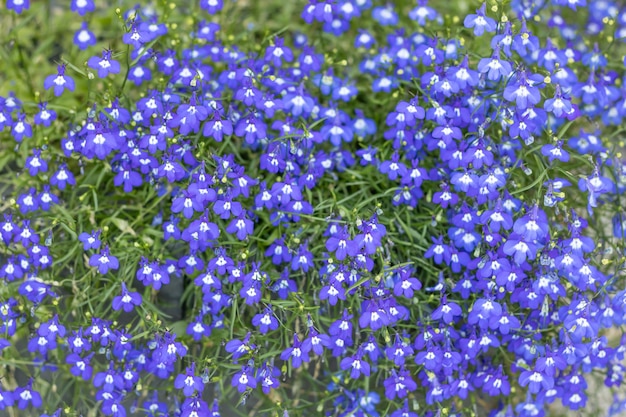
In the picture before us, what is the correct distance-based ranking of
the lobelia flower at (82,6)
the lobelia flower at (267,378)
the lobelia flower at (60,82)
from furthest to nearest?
1. the lobelia flower at (82,6)
2. the lobelia flower at (60,82)
3. the lobelia flower at (267,378)

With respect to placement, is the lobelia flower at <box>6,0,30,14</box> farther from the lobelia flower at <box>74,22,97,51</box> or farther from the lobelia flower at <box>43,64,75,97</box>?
the lobelia flower at <box>43,64,75,97</box>

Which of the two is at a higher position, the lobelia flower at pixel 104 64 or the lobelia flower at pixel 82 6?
the lobelia flower at pixel 82 6

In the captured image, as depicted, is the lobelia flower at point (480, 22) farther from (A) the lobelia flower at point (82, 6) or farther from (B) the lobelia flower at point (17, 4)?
(B) the lobelia flower at point (17, 4)

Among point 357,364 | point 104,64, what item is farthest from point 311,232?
point 104,64

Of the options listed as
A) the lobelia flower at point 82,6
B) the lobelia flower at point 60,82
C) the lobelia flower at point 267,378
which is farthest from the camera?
the lobelia flower at point 82,6

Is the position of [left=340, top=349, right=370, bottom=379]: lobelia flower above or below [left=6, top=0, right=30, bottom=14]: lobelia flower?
below

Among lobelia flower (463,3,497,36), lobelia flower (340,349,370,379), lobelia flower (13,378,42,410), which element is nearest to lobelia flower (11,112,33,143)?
lobelia flower (13,378,42,410)

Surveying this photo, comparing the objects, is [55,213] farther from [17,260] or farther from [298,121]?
[298,121]

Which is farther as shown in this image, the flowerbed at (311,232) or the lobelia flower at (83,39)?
the lobelia flower at (83,39)

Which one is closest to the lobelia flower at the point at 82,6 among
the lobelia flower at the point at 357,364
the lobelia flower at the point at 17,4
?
the lobelia flower at the point at 17,4
